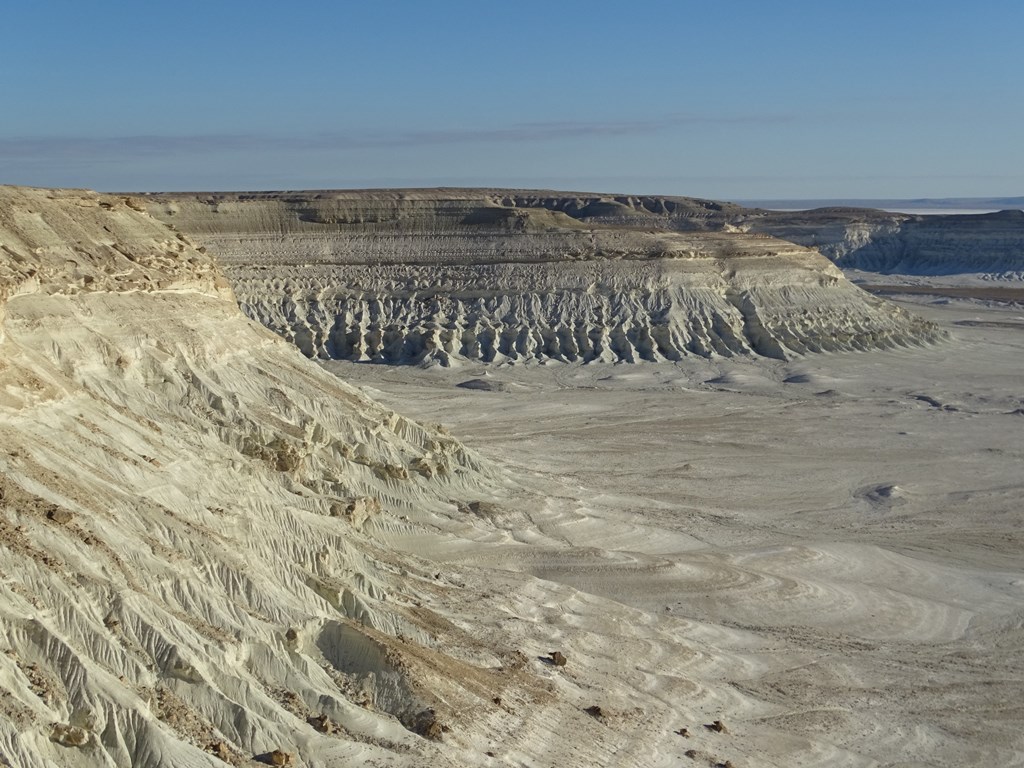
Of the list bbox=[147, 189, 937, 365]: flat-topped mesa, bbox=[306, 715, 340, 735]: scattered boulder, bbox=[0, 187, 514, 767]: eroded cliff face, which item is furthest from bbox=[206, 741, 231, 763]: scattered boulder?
bbox=[147, 189, 937, 365]: flat-topped mesa

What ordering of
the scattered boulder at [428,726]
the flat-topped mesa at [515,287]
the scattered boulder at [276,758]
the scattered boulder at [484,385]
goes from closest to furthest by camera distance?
the scattered boulder at [276,758], the scattered boulder at [428,726], the scattered boulder at [484,385], the flat-topped mesa at [515,287]

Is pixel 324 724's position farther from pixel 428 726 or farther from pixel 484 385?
pixel 484 385

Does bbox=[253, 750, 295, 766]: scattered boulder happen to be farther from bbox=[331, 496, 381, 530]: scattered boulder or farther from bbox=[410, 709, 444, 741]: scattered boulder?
bbox=[331, 496, 381, 530]: scattered boulder

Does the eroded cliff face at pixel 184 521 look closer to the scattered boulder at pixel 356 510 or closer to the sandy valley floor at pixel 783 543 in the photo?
the scattered boulder at pixel 356 510

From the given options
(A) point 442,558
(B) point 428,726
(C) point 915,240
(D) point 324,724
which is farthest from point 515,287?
(C) point 915,240

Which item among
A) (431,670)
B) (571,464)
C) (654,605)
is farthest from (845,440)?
(431,670)

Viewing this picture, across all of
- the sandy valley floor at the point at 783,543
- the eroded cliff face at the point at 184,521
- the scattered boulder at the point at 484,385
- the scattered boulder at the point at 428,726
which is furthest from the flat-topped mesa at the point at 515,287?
the scattered boulder at the point at 428,726

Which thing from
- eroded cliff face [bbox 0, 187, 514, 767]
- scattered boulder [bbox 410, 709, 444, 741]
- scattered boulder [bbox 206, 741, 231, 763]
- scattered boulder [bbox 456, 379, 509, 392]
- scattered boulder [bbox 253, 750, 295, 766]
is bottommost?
scattered boulder [bbox 456, 379, 509, 392]
